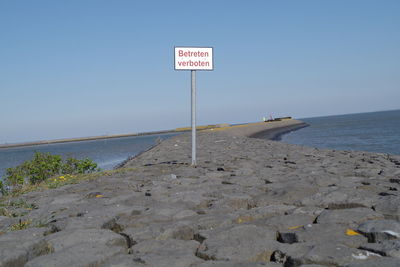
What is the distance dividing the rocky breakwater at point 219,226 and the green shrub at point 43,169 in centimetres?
407

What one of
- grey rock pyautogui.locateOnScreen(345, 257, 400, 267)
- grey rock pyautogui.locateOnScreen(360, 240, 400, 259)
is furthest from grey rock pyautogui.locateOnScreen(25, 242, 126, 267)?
grey rock pyautogui.locateOnScreen(360, 240, 400, 259)

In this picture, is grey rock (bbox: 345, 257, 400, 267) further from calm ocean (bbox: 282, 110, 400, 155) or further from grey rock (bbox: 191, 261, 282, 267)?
calm ocean (bbox: 282, 110, 400, 155)

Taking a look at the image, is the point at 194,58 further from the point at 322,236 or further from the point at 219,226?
the point at 322,236

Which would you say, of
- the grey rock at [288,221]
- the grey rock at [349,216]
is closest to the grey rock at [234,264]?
the grey rock at [288,221]

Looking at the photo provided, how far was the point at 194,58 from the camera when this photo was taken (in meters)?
7.41

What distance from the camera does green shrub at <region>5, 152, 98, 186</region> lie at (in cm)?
878

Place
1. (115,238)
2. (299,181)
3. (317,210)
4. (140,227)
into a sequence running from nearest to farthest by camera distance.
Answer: (115,238)
(140,227)
(317,210)
(299,181)

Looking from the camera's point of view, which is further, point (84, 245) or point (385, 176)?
point (385, 176)

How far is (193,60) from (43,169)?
4.47m

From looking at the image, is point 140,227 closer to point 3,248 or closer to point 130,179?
point 3,248

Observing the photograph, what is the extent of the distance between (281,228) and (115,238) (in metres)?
1.20

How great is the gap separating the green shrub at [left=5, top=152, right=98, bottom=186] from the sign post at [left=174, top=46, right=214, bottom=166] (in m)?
3.27

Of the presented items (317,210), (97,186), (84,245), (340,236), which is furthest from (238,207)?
(97,186)

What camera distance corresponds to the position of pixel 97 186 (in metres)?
5.45
